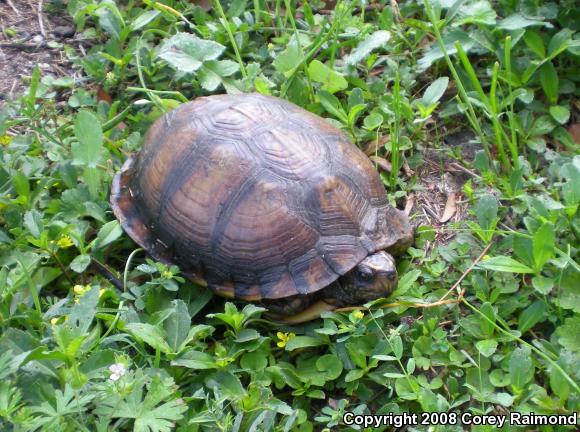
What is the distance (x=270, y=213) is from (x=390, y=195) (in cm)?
67

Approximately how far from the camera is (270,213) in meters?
2.09

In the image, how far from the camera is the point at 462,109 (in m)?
2.65

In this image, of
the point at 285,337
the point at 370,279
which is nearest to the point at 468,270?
the point at 370,279

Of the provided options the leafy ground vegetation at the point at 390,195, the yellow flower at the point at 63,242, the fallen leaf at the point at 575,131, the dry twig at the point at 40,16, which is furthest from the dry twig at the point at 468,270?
the dry twig at the point at 40,16

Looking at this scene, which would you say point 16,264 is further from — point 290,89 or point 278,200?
point 290,89

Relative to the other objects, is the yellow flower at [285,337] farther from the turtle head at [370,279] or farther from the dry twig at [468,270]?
the dry twig at [468,270]

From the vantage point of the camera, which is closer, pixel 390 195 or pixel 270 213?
pixel 270 213

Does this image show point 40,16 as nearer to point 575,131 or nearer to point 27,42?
point 27,42

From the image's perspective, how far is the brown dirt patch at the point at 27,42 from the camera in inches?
119

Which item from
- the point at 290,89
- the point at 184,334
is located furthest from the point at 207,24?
the point at 184,334

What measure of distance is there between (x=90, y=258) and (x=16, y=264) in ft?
0.83

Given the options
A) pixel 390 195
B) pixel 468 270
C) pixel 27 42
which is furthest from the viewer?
pixel 27 42

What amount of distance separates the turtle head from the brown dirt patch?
1798 mm

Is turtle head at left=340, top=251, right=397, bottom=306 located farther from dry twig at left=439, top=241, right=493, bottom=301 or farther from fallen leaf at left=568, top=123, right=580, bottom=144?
fallen leaf at left=568, top=123, right=580, bottom=144
